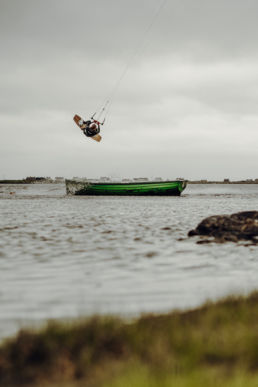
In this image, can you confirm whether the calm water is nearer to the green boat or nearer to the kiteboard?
the kiteboard

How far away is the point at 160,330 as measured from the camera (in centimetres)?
429

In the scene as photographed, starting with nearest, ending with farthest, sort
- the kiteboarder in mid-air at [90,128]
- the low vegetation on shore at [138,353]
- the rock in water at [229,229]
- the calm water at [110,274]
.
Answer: the low vegetation on shore at [138,353]
the calm water at [110,274]
the rock in water at [229,229]
the kiteboarder in mid-air at [90,128]

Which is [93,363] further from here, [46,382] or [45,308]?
[45,308]

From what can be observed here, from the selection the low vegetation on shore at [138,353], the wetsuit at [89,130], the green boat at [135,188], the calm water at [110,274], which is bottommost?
the calm water at [110,274]

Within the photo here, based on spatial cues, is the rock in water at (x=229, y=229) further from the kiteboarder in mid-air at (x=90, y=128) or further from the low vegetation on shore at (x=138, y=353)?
the kiteboarder in mid-air at (x=90, y=128)

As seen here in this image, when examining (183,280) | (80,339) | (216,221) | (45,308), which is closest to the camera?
(80,339)

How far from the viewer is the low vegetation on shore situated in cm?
326

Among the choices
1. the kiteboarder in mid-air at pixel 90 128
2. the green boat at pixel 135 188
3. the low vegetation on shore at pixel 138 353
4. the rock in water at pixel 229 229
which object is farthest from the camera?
the green boat at pixel 135 188

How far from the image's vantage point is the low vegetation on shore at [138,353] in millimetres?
3262

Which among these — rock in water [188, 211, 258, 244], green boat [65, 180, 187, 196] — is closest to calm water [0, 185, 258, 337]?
rock in water [188, 211, 258, 244]

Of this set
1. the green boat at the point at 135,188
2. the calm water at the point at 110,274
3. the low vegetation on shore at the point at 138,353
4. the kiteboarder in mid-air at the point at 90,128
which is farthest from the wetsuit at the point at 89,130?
the green boat at the point at 135,188

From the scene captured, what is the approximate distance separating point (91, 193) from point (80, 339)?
50318mm

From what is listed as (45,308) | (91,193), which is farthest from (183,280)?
(91,193)

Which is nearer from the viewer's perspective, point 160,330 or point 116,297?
point 160,330
